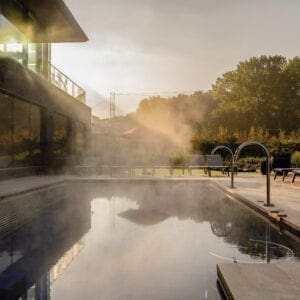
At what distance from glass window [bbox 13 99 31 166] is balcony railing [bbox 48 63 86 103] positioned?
3100 millimetres

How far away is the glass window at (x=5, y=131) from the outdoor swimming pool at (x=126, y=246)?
13.0ft

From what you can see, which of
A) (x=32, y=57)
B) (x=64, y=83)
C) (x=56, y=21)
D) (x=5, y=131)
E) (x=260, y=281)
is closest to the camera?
(x=260, y=281)

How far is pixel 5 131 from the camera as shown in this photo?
13.6 meters

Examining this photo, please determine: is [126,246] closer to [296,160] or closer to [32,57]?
[32,57]

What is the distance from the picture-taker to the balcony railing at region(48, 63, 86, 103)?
60.1 feet

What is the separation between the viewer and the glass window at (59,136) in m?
18.8

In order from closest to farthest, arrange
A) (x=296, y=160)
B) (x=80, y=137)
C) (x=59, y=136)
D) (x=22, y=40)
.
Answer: (x=22, y=40) < (x=59, y=136) < (x=296, y=160) < (x=80, y=137)

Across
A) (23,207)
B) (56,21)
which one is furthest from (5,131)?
(56,21)

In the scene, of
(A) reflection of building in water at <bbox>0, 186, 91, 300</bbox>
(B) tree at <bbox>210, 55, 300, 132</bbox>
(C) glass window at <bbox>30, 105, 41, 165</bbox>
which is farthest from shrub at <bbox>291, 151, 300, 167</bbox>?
(B) tree at <bbox>210, 55, 300, 132</bbox>

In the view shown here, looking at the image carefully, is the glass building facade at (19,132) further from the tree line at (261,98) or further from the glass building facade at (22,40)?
the tree line at (261,98)

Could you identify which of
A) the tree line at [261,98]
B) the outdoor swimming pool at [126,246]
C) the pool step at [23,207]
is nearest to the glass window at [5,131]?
the pool step at [23,207]

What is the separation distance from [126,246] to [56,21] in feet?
49.6

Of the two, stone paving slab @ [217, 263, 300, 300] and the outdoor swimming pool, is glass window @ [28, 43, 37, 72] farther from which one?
stone paving slab @ [217, 263, 300, 300]

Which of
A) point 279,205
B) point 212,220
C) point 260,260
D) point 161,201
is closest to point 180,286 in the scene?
point 260,260
